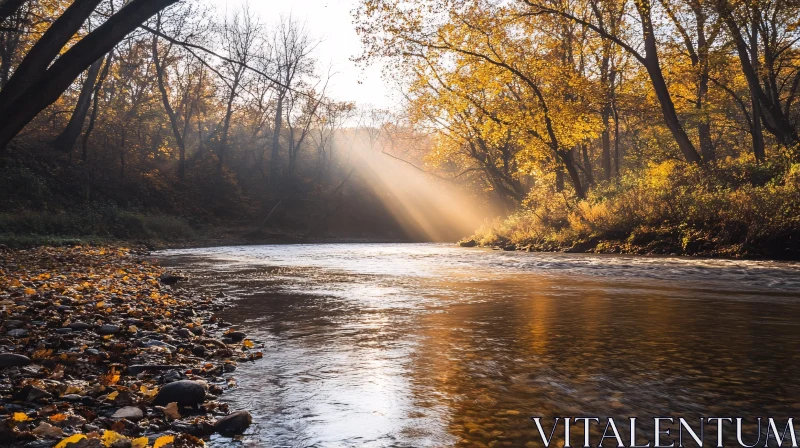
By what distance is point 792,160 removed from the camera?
17.2m

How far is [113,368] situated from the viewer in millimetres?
4199

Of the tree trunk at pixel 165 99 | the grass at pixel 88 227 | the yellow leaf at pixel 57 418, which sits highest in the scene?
the tree trunk at pixel 165 99

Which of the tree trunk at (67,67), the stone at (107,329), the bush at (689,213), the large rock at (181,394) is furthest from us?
the bush at (689,213)

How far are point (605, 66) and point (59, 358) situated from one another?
99.8 ft

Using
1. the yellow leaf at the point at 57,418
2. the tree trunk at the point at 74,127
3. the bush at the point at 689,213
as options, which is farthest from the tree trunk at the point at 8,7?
the tree trunk at the point at 74,127

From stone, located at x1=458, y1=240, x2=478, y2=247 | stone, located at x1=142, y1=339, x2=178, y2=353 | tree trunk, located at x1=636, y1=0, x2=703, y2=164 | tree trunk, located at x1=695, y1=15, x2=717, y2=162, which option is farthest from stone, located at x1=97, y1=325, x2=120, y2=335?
stone, located at x1=458, y1=240, x2=478, y2=247

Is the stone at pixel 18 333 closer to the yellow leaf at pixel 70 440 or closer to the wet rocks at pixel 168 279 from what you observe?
the yellow leaf at pixel 70 440

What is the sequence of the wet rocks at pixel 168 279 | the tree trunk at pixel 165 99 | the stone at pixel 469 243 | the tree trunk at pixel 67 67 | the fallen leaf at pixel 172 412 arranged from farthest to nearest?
the tree trunk at pixel 165 99 < the stone at pixel 469 243 < the wet rocks at pixel 168 279 < the tree trunk at pixel 67 67 < the fallen leaf at pixel 172 412

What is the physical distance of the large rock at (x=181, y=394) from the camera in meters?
3.61

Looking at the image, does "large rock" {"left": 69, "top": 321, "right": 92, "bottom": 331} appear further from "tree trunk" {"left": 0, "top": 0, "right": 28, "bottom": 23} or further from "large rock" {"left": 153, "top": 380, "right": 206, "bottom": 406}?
"tree trunk" {"left": 0, "top": 0, "right": 28, "bottom": 23}

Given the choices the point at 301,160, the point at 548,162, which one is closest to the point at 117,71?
the point at 301,160

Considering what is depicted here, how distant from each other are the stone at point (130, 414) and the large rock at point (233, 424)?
46 centimetres

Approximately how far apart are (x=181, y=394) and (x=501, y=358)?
2570 mm

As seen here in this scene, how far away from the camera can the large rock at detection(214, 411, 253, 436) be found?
10.6 ft
